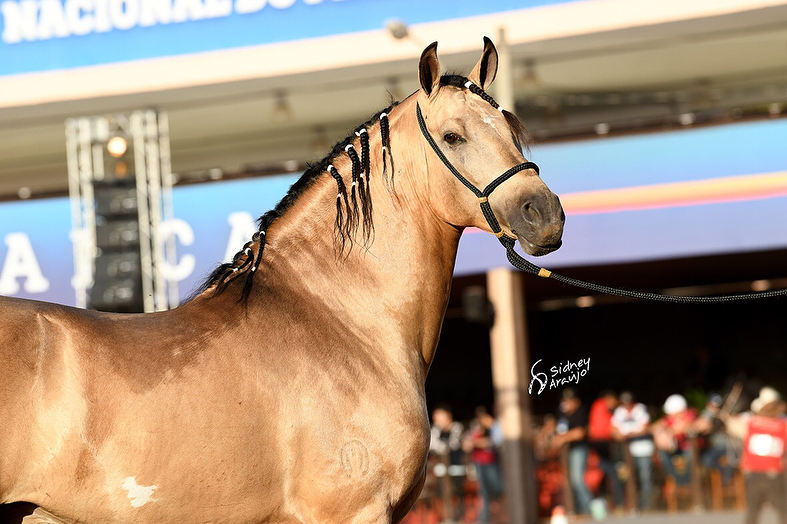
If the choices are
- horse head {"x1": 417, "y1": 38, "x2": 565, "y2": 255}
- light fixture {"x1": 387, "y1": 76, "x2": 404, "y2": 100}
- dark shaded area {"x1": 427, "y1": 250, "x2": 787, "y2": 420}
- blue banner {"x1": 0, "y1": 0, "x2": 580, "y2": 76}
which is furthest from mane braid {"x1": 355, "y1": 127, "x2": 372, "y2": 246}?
dark shaded area {"x1": 427, "y1": 250, "x2": 787, "y2": 420}

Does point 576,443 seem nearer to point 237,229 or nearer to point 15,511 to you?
point 237,229

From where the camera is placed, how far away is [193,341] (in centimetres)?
325

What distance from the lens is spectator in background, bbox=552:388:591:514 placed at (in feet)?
42.7

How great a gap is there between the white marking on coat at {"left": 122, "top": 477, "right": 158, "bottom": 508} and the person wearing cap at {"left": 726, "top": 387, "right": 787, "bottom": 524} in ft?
31.0

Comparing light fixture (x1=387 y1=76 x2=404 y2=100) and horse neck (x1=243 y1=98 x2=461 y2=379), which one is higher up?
light fixture (x1=387 y1=76 x2=404 y2=100)

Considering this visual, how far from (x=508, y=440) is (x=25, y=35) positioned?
8.71 metres

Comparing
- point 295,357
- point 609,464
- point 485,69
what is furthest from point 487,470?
point 295,357

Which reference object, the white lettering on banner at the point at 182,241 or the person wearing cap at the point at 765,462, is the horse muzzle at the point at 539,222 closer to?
the person wearing cap at the point at 765,462

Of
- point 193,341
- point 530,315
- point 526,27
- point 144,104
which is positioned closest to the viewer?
point 193,341

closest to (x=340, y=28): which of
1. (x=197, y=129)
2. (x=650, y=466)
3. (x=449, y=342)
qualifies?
(x=197, y=129)

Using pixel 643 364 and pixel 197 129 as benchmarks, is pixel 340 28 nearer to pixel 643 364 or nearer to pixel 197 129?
pixel 197 129

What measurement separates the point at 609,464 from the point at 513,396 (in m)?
1.52
